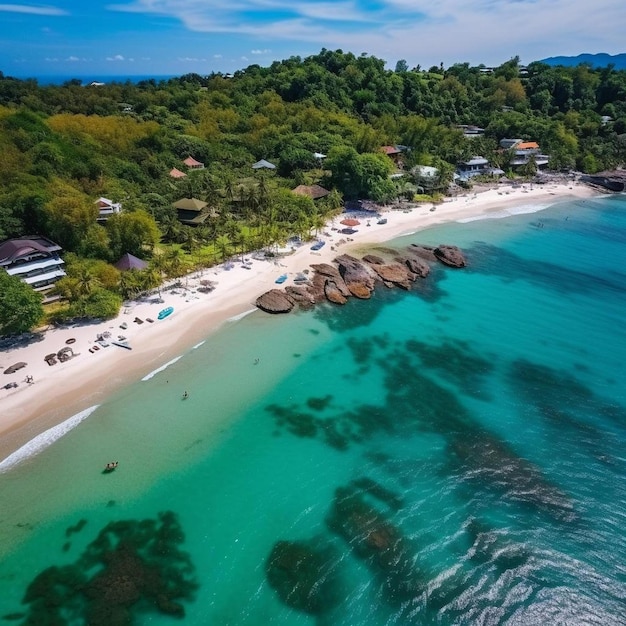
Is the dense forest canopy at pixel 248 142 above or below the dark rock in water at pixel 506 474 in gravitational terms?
above

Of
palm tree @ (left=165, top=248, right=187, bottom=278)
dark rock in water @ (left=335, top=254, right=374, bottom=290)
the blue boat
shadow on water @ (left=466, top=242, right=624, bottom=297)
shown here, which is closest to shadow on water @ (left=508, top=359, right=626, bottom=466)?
dark rock in water @ (left=335, top=254, right=374, bottom=290)

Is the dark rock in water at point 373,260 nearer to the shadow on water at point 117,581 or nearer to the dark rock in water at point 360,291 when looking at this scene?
the dark rock in water at point 360,291

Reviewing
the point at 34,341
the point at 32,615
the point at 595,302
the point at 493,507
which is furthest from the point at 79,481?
the point at 595,302

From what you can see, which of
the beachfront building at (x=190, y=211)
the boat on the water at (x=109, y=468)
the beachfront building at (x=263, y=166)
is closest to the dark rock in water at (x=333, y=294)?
the beachfront building at (x=190, y=211)

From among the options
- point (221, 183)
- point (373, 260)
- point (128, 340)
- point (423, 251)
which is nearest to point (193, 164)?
point (221, 183)

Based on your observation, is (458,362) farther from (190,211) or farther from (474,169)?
(474,169)

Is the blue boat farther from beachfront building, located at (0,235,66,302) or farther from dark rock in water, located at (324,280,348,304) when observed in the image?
dark rock in water, located at (324,280,348,304)

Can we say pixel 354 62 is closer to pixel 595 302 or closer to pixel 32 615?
pixel 595 302
